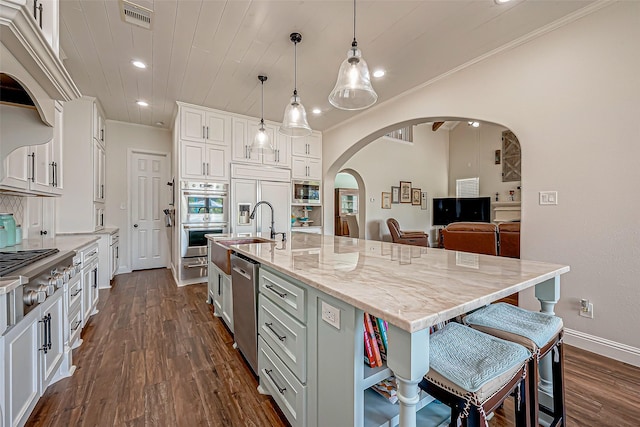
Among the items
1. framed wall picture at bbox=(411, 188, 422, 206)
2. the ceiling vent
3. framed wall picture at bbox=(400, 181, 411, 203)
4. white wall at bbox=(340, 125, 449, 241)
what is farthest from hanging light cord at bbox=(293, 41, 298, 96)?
framed wall picture at bbox=(411, 188, 422, 206)

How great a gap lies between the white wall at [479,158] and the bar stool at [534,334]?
308 inches

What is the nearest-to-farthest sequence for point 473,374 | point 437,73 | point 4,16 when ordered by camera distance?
1. point 473,374
2. point 4,16
3. point 437,73

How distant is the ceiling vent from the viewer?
213 cm

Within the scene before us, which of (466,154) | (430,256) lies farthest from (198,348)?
(466,154)

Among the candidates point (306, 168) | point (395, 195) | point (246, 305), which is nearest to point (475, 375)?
point (246, 305)

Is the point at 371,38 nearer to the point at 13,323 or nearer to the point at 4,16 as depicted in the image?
the point at 4,16

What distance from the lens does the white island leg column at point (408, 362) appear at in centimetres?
72

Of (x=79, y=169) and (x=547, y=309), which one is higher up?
(x=79, y=169)

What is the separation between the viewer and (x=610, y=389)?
1.71 m

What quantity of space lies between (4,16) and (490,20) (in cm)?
312

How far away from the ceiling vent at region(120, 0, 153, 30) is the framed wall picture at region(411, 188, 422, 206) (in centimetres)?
765

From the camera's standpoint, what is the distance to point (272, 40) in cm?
259

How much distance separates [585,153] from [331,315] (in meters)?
2.59

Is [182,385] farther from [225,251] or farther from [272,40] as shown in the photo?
[272,40]
